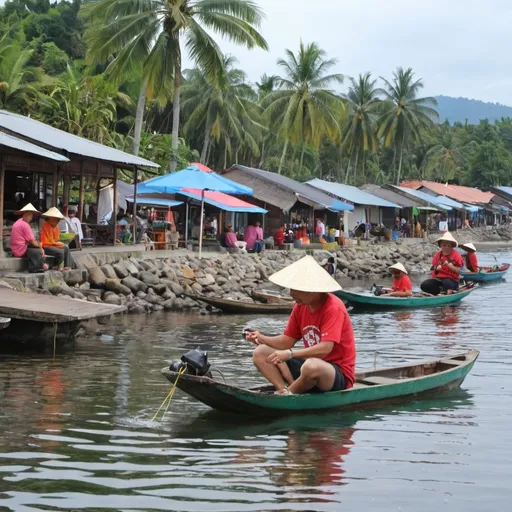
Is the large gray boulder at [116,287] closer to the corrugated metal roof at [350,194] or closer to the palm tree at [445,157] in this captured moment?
the corrugated metal roof at [350,194]

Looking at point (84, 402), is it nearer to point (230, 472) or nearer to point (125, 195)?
point (230, 472)

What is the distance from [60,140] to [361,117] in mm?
39727

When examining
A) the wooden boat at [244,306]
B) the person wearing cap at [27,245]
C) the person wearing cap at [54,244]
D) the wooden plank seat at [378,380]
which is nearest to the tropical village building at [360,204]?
the wooden boat at [244,306]

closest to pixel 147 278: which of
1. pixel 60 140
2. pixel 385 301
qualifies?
pixel 60 140

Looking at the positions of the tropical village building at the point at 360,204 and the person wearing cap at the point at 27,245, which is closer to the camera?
the person wearing cap at the point at 27,245

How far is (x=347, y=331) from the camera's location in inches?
314

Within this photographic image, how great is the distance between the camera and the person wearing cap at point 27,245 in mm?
15289

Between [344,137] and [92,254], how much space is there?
41005mm

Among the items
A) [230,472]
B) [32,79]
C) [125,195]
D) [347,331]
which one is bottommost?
[230,472]

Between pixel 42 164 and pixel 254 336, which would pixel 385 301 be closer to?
pixel 42 164

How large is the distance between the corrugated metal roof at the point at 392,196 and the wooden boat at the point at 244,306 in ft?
99.4

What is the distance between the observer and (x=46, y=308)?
1201cm

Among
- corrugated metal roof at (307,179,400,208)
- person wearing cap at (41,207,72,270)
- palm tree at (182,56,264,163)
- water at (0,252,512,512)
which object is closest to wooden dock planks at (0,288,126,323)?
water at (0,252,512,512)

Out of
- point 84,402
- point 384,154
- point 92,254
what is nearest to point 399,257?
point 92,254
